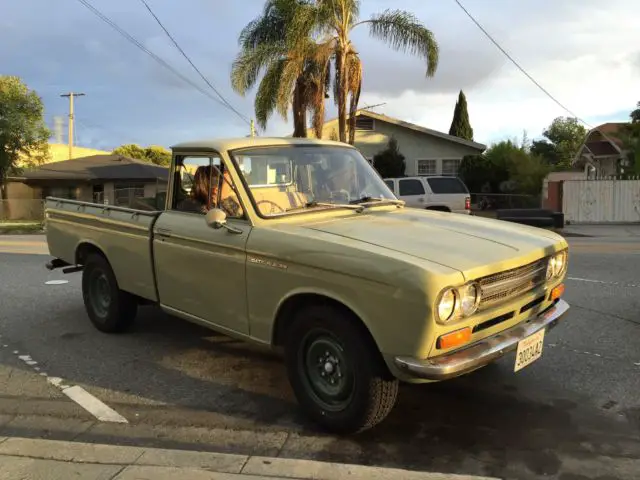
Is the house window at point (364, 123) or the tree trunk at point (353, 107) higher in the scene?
the house window at point (364, 123)

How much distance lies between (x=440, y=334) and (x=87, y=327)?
4.59 m

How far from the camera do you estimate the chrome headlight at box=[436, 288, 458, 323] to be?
3.20m

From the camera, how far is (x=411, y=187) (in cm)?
1797

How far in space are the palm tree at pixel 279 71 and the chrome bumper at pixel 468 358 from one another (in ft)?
56.0

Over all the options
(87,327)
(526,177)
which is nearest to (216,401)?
(87,327)

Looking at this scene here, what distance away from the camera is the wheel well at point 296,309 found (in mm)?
3533

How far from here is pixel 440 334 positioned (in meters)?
3.24

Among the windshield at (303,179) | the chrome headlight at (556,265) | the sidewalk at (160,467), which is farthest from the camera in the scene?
the windshield at (303,179)

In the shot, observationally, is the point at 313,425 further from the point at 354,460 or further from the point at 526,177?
the point at 526,177

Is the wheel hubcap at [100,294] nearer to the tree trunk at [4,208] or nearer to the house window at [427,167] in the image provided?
the house window at [427,167]

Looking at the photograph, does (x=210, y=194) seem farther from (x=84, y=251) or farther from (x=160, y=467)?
(x=84, y=251)

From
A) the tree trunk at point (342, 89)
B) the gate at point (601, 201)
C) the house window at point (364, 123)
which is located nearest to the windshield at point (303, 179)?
the tree trunk at point (342, 89)

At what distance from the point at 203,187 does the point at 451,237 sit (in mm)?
2057

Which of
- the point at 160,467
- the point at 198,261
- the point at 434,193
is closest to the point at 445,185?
the point at 434,193
